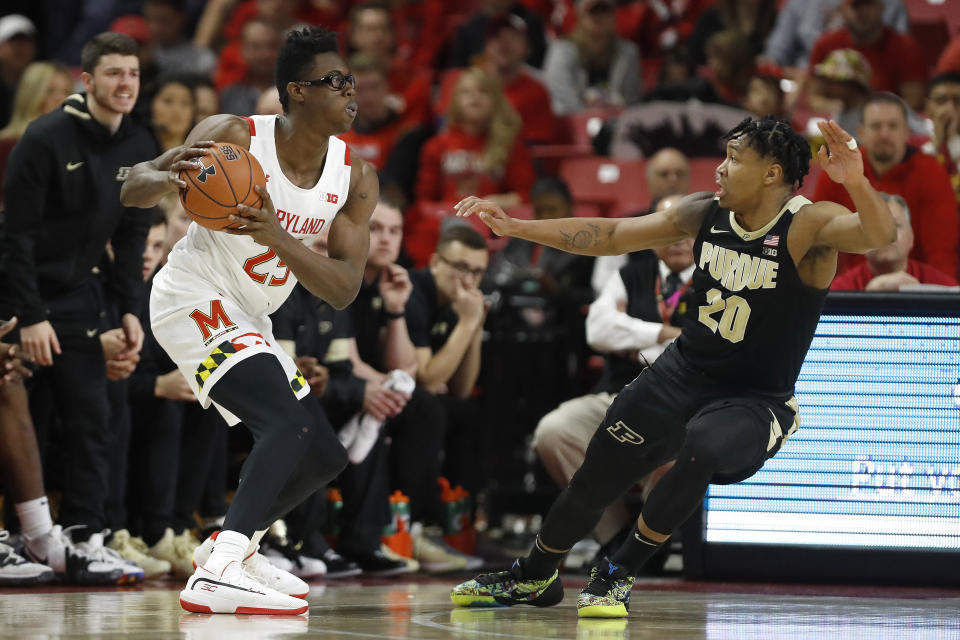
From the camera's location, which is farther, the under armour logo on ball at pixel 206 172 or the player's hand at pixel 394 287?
the player's hand at pixel 394 287

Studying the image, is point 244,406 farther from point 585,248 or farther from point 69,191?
point 69,191

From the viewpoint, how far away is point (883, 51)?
1070cm

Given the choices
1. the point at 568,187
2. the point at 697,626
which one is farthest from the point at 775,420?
the point at 568,187

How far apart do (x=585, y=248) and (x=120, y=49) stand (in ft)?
8.13

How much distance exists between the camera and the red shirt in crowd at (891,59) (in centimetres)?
1065

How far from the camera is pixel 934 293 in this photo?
242 inches

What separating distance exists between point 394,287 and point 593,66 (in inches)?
197

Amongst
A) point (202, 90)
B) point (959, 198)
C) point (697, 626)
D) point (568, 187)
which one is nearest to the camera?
point (697, 626)

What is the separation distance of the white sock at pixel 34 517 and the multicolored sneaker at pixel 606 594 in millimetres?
2646

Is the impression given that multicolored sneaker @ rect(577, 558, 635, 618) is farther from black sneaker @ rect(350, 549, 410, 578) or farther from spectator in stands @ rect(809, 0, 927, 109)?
spectator in stands @ rect(809, 0, 927, 109)

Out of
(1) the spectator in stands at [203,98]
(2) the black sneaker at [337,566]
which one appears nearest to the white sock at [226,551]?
(2) the black sneaker at [337,566]

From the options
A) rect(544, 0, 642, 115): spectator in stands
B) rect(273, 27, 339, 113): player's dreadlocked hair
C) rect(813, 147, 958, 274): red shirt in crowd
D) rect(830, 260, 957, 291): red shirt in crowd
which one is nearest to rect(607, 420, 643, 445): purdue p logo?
rect(273, 27, 339, 113): player's dreadlocked hair

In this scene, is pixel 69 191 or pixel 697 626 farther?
pixel 69 191

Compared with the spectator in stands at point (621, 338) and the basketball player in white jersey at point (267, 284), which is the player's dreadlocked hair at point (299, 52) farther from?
the spectator in stands at point (621, 338)
